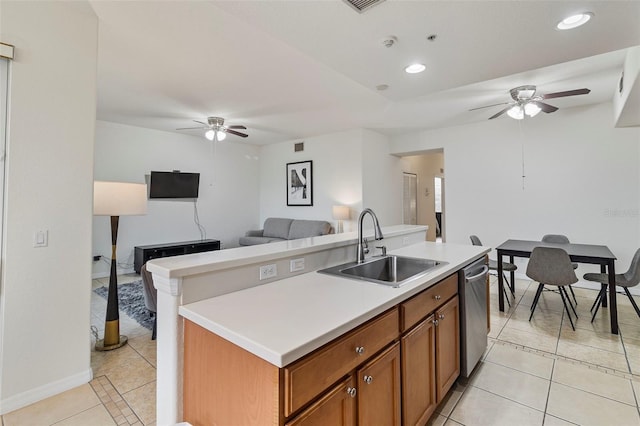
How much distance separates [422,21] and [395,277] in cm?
188

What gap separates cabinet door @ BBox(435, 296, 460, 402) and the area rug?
2.81 metres

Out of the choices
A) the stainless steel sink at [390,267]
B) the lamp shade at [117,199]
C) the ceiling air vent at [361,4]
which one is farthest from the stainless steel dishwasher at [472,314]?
the lamp shade at [117,199]

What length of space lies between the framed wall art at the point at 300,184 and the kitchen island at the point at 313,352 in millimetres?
5035

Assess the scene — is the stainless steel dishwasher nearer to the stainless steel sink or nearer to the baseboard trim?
the stainless steel sink

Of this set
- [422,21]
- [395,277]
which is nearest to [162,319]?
[395,277]

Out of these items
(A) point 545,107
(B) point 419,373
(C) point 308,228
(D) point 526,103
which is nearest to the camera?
(B) point 419,373

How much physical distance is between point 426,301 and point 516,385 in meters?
1.25

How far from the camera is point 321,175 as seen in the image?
6.47m

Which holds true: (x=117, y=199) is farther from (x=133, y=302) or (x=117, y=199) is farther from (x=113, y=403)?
(x=133, y=302)

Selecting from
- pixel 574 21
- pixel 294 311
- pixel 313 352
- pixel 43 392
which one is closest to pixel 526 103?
pixel 574 21

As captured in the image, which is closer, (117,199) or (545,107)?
(117,199)

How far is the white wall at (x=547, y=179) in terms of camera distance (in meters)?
4.26

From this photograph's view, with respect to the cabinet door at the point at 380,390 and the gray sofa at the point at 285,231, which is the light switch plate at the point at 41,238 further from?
the gray sofa at the point at 285,231

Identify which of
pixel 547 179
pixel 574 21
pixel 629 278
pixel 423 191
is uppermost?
pixel 574 21
